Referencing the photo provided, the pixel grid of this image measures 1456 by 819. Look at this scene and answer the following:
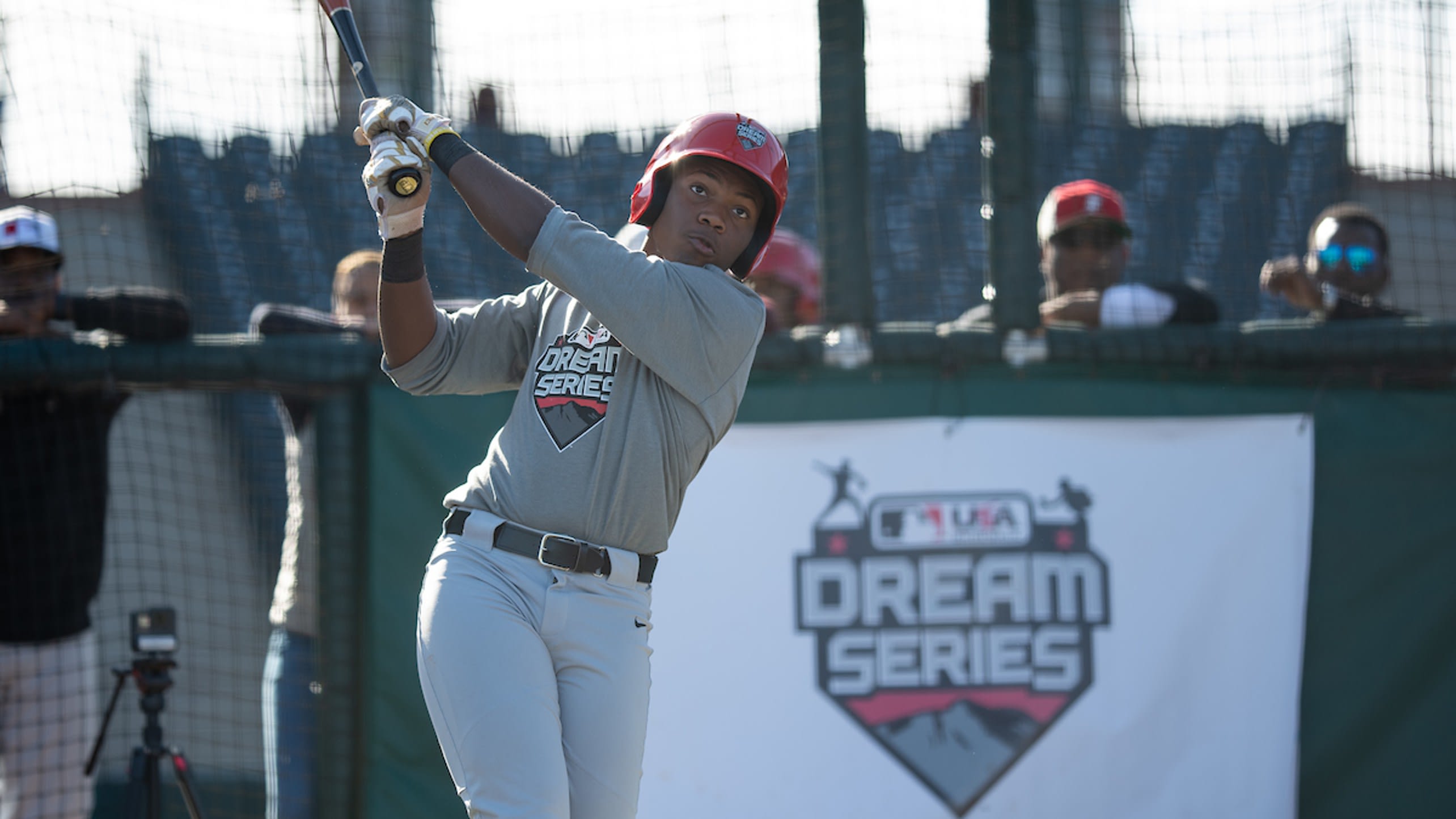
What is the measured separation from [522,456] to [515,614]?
1.07 ft

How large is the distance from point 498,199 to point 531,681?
0.91 metres

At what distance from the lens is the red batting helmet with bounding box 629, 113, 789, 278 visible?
2.70 metres

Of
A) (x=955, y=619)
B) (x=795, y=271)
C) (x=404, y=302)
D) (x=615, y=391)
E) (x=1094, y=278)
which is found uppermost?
(x=795, y=271)

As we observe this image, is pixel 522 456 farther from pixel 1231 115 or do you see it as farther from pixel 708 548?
pixel 1231 115

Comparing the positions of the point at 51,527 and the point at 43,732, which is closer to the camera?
the point at 43,732

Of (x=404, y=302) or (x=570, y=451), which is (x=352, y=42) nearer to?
(x=404, y=302)

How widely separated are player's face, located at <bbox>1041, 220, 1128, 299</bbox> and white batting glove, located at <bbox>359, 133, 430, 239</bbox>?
8.95 feet

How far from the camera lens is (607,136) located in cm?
492

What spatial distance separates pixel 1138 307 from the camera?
4375 millimetres

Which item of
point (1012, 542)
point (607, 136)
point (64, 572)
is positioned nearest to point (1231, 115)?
point (1012, 542)

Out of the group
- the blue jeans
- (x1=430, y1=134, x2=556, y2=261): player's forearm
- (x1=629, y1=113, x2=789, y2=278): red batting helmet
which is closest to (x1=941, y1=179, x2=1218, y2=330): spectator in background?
(x1=629, y1=113, x2=789, y2=278): red batting helmet

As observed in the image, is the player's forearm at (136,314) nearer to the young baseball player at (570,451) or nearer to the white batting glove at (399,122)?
the young baseball player at (570,451)

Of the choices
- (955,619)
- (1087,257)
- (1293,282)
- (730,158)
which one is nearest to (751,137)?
(730,158)

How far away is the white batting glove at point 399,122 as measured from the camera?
2447 millimetres
